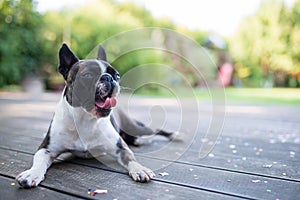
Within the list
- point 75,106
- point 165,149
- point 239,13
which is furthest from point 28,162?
point 239,13

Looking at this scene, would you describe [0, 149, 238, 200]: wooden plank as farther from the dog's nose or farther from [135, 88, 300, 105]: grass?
[135, 88, 300, 105]: grass

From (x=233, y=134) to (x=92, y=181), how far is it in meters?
1.84

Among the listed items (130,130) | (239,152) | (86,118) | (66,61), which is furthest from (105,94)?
(239,152)

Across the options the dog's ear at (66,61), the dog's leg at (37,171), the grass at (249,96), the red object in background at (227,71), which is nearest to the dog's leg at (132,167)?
the dog's leg at (37,171)

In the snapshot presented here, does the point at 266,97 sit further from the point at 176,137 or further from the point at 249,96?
the point at 176,137

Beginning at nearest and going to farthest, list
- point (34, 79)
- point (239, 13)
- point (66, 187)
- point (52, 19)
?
point (66, 187)
point (34, 79)
point (52, 19)
point (239, 13)

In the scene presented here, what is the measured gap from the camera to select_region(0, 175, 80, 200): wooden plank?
3.85ft

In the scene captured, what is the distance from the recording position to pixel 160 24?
24.8 m

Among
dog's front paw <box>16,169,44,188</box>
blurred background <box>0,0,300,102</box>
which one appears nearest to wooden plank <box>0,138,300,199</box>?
dog's front paw <box>16,169,44,188</box>

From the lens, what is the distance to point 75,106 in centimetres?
158

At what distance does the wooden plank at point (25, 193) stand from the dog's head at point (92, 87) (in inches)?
18.8

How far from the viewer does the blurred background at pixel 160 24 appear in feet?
27.5

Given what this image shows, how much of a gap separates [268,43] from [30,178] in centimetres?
1955

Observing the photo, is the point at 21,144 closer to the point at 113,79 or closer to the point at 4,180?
the point at 4,180
